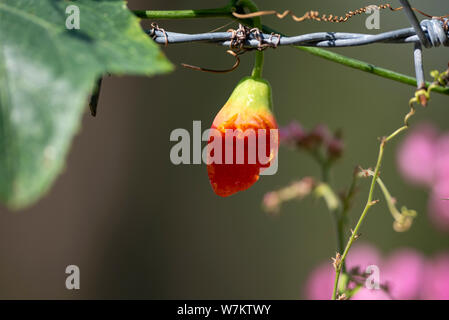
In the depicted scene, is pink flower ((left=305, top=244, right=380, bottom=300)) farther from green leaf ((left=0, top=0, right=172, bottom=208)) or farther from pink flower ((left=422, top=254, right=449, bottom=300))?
green leaf ((left=0, top=0, right=172, bottom=208))

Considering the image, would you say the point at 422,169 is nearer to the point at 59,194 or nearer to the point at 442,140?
the point at 442,140

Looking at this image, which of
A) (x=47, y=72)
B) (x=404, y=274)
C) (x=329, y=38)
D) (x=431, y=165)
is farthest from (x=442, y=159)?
(x=47, y=72)

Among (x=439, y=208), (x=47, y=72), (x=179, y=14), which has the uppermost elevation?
(x=179, y=14)

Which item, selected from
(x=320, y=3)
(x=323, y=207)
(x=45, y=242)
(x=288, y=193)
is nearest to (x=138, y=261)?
(x=45, y=242)

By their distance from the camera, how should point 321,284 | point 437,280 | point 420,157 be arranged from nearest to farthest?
point 437,280 → point 321,284 → point 420,157

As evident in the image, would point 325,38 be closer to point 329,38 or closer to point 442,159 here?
point 329,38

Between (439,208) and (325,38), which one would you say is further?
(439,208)

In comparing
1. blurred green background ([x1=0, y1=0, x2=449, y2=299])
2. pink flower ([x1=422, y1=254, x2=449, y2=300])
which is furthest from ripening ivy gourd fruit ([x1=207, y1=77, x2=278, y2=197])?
blurred green background ([x1=0, y1=0, x2=449, y2=299])
